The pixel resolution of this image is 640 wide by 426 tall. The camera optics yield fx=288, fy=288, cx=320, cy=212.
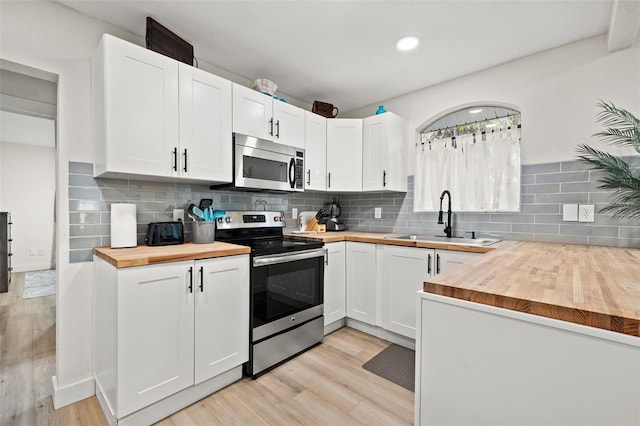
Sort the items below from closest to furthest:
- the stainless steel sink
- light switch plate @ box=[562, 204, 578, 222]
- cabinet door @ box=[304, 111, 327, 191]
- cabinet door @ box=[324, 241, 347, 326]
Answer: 1. light switch plate @ box=[562, 204, 578, 222]
2. the stainless steel sink
3. cabinet door @ box=[324, 241, 347, 326]
4. cabinet door @ box=[304, 111, 327, 191]

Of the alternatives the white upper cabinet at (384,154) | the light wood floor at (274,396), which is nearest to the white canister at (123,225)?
the light wood floor at (274,396)

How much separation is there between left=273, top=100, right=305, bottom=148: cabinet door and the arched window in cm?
128

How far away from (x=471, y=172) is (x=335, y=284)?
5.46ft

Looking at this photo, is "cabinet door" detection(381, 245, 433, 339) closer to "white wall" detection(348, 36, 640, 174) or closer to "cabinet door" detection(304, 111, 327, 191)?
"cabinet door" detection(304, 111, 327, 191)

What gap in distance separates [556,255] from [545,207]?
860 mm

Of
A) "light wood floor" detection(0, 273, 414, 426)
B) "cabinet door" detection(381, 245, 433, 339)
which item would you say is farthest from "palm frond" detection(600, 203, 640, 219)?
"light wood floor" detection(0, 273, 414, 426)

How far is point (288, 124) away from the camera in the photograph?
8.79ft

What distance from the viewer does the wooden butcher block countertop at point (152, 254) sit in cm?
146

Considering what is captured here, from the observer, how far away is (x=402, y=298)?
2.44 meters

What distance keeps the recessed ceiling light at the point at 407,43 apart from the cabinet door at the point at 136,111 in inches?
64.0

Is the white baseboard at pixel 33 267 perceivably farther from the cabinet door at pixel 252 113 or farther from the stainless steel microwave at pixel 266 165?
the cabinet door at pixel 252 113

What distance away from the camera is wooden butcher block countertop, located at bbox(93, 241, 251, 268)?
1464 millimetres

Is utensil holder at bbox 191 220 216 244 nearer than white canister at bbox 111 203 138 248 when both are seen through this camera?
No

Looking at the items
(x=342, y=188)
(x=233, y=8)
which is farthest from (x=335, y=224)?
(x=233, y=8)
